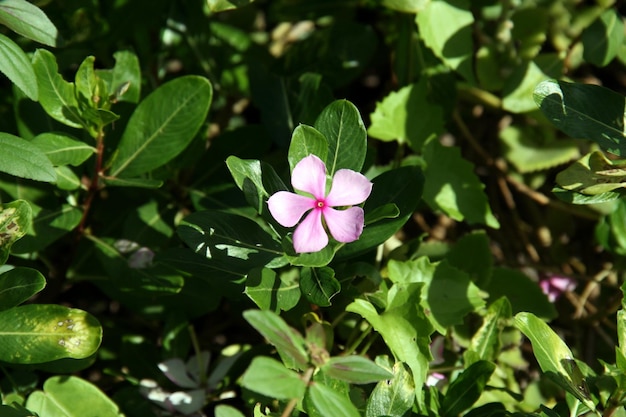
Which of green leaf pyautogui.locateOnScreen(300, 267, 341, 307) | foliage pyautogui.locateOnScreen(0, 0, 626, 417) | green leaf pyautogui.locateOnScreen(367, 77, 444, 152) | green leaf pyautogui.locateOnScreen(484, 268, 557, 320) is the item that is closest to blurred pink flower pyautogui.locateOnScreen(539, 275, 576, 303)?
foliage pyautogui.locateOnScreen(0, 0, 626, 417)

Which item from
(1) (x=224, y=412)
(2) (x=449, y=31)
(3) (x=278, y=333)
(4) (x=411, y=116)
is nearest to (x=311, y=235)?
(3) (x=278, y=333)

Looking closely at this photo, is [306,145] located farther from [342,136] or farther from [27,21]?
[27,21]

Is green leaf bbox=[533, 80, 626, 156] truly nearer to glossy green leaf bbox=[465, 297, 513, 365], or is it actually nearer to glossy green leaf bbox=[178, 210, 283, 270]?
glossy green leaf bbox=[465, 297, 513, 365]

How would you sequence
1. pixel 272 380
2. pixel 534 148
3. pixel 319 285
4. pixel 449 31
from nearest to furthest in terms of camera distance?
pixel 272 380
pixel 319 285
pixel 449 31
pixel 534 148

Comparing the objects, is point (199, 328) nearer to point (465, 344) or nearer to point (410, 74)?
point (465, 344)

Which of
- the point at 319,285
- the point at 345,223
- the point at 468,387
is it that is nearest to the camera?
the point at 345,223

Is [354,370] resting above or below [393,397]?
above

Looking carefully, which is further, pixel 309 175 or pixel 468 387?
pixel 468 387
